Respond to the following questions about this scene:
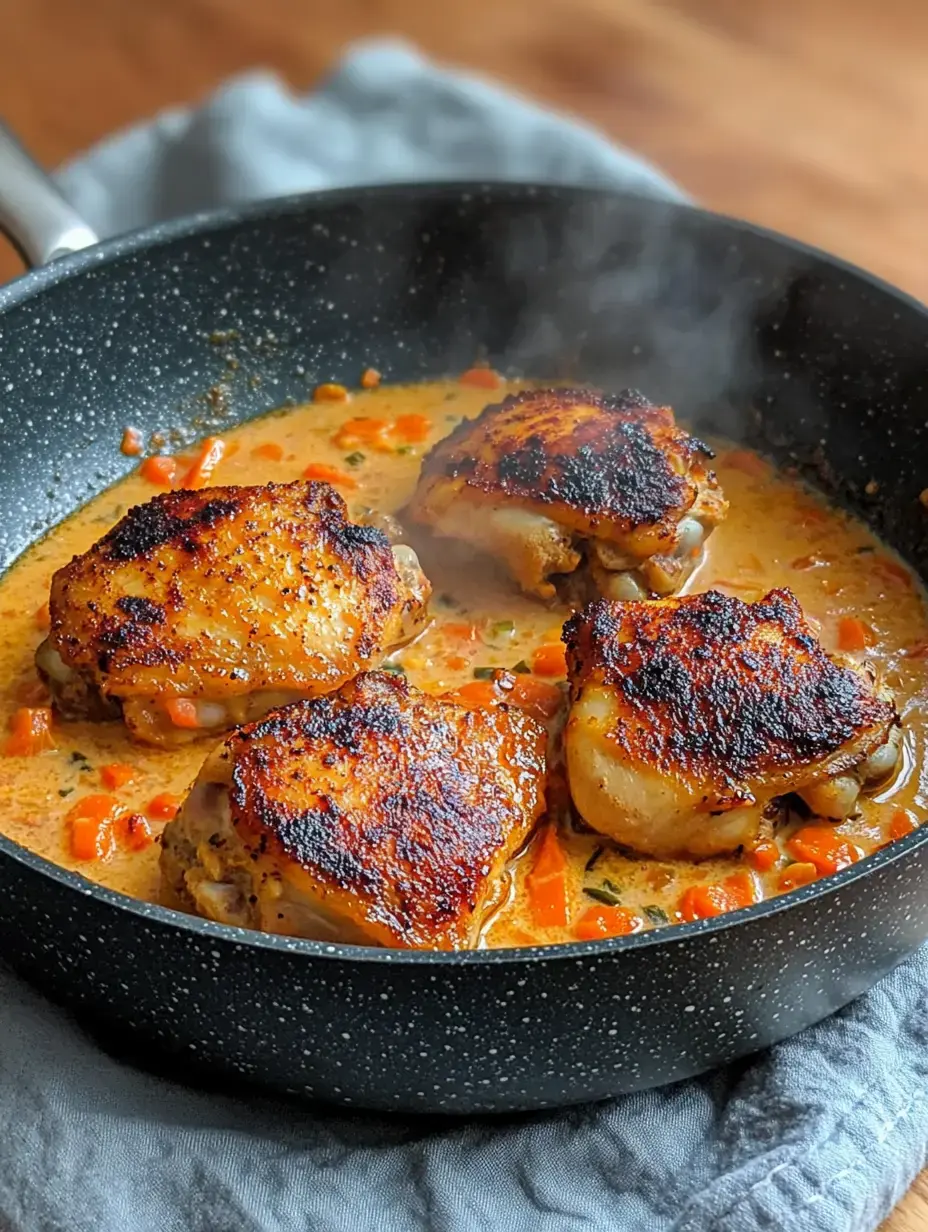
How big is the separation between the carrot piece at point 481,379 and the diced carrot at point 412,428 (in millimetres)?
177

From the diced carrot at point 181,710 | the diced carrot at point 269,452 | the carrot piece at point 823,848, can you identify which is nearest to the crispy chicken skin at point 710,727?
the carrot piece at point 823,848

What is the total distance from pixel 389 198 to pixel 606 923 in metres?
1.71

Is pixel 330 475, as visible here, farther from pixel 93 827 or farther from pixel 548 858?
pixel 548 858

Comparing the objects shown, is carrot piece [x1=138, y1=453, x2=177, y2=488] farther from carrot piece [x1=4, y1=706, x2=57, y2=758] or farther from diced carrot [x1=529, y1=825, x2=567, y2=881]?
diced carrot [x1=529, y1=825, x2=567, y2=881]

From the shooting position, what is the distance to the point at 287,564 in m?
2.48

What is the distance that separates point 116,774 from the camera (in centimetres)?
243

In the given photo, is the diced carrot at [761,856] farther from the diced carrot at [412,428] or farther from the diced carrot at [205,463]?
the diced carrot at [205,463]

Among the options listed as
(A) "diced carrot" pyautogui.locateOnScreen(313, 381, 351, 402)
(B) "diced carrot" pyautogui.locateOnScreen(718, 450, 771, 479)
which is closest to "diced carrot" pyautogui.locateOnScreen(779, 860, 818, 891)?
(B) "diced carrot" pyautogui.locateOnScreen(718, 450, 771, 479)

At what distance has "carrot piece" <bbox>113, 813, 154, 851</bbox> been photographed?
7.64 ft

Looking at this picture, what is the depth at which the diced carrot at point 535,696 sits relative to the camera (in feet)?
8.07

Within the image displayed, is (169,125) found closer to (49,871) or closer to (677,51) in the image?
(677,51)

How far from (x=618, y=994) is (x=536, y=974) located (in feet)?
0.40

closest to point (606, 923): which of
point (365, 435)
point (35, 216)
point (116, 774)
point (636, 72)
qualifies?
point (116, 774)

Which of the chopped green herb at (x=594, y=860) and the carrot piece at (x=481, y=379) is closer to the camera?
the chopped green herb at (x=594, y=860)
